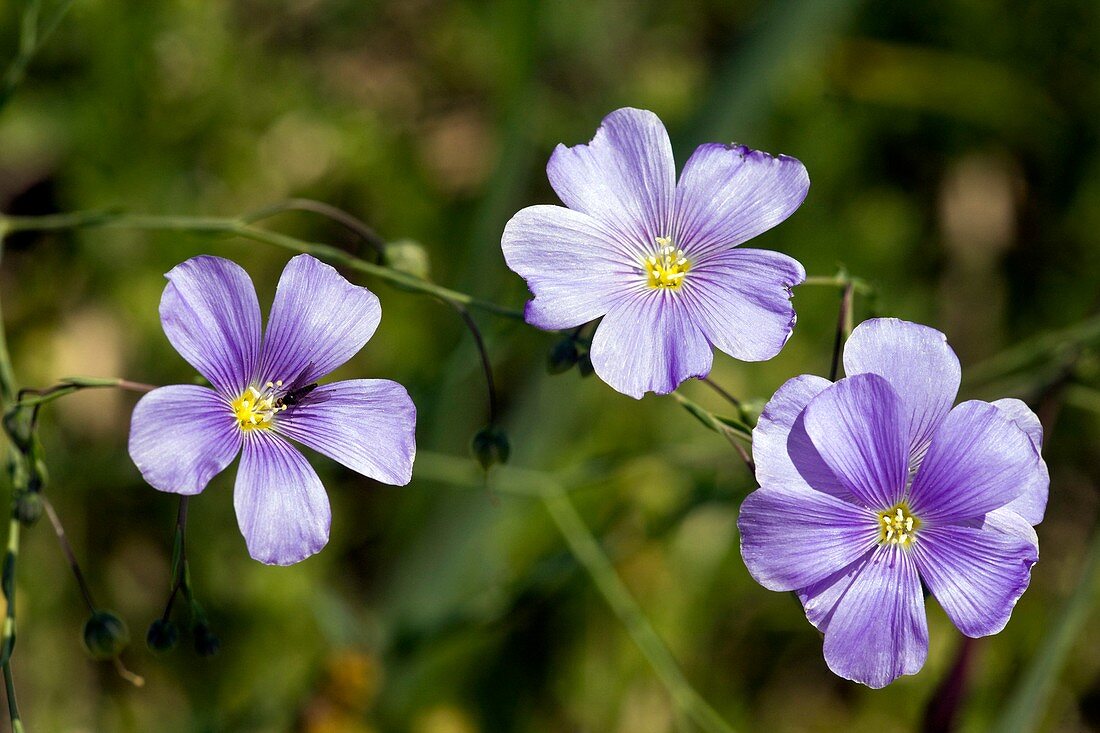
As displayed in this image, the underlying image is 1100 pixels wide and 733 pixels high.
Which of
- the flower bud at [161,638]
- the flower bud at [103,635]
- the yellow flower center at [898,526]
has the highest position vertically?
the yellow flower center at [898,526]

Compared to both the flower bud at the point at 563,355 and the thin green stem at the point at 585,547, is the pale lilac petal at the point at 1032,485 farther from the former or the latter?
the thin green stem at the point at 585,547

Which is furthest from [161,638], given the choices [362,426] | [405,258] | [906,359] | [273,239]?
[906,359]

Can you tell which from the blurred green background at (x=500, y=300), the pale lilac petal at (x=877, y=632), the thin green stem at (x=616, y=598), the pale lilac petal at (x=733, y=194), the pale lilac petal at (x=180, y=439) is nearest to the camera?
the pale lilac petal at (x=180, y=439)

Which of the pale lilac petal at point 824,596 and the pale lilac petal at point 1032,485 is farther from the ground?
the pale lilac petal at point 1032,485

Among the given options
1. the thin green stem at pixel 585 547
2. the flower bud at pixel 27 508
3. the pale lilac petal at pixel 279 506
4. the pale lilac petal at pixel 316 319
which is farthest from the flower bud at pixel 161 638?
the thin green stem at pixel 585 547

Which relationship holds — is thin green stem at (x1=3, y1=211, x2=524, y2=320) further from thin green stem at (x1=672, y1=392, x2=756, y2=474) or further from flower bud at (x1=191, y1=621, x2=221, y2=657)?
flower bud at (x1=191, y1=621, x2=221, y2=657)

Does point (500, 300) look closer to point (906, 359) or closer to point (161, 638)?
point (161, 638)
